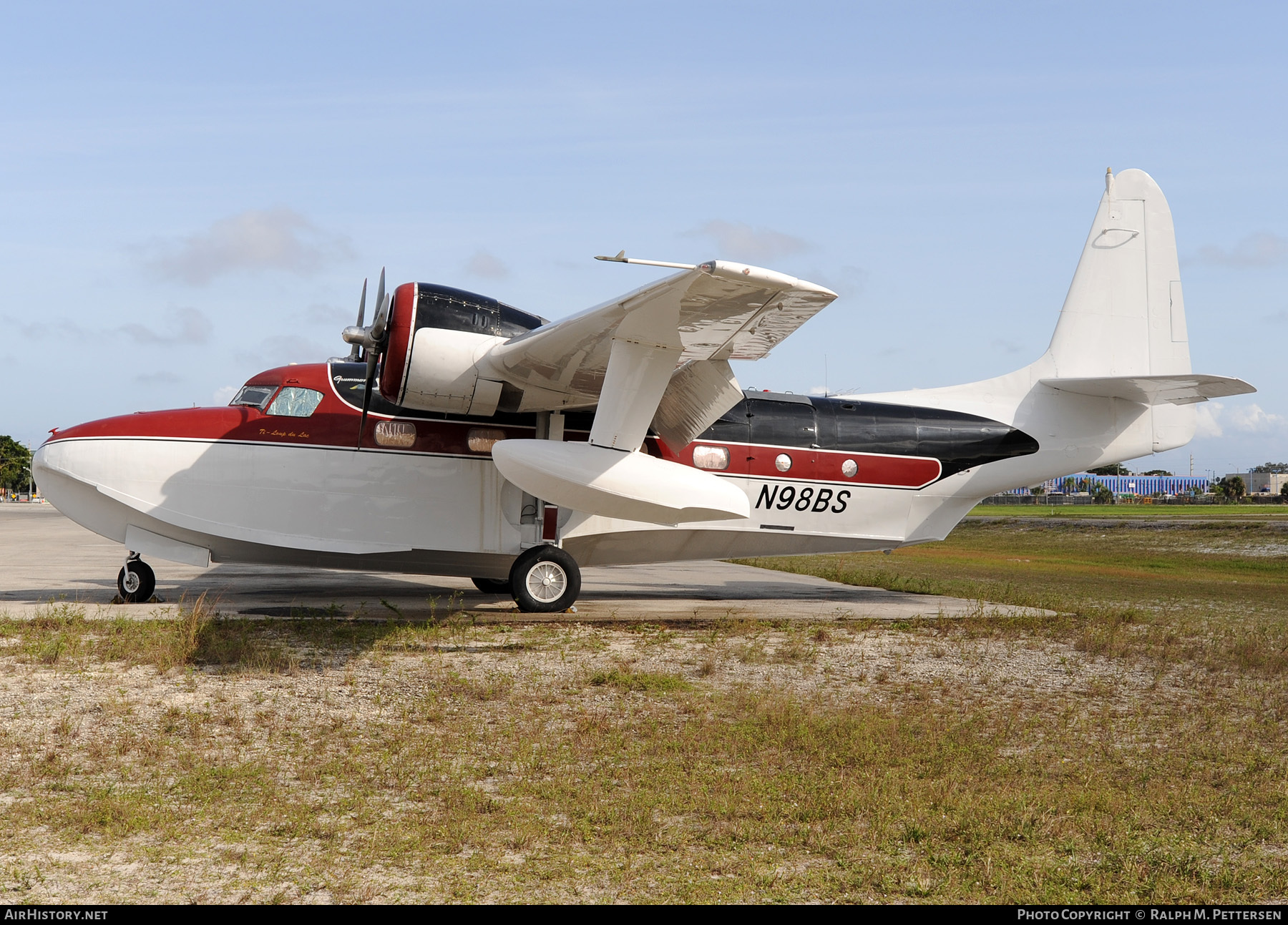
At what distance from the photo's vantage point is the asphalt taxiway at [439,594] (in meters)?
12.7

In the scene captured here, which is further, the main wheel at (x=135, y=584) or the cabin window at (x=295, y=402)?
the cabin window at (x=295, y=402)

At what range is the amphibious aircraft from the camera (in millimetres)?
10414

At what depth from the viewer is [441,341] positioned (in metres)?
11.2

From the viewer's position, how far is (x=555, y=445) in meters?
10.5

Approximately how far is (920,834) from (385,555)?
9.55m

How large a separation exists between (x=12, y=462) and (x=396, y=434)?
134 meters

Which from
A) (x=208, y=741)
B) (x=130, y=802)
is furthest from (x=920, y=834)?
(x=208, y=741)

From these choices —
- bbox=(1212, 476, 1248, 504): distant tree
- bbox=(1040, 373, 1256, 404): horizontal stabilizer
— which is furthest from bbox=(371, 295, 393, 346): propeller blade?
bbox=(1212, 476, 1248, 504): distant tree

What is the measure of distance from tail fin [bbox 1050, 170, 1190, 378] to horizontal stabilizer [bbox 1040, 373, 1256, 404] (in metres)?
0.73

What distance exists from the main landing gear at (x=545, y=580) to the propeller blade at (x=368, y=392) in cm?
273

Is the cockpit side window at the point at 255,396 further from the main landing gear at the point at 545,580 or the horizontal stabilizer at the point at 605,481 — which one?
the horizontal stabilizer at the point at 605,481

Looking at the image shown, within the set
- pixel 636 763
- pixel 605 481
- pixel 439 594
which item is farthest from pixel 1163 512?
pixel 636 763

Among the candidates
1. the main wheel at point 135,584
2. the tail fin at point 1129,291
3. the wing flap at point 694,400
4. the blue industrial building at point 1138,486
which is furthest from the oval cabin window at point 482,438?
the blue industrial building at point 1138,486

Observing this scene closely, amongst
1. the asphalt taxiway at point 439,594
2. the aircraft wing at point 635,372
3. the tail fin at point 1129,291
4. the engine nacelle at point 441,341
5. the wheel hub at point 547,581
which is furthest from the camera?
the tail fin at point 1129,291
